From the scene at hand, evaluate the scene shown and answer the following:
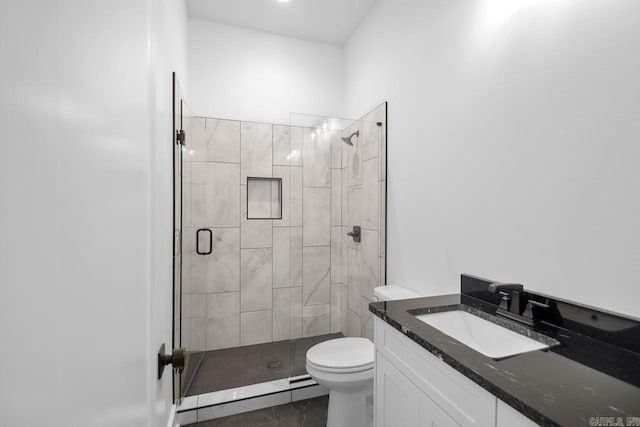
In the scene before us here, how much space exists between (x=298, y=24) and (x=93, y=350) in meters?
3.09

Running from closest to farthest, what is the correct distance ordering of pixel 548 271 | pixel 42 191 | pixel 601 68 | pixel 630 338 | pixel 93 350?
1. pixel 42 191
2. pixel 93 350
3. pixel 630 338
4. pixel 601 68
5. pixel 548 271

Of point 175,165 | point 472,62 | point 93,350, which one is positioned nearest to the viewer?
point 93,350

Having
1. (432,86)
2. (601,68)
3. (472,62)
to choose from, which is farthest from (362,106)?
(601,68)

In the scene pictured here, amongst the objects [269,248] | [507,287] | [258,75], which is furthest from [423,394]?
[258,75]

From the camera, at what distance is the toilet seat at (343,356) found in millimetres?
1674

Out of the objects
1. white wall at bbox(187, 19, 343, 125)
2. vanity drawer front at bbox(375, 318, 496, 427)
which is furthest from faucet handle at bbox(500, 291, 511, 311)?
white wall at bbox(187, 19, 343, 125)

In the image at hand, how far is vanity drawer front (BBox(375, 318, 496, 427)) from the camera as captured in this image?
79 cm

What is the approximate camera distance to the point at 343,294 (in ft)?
8.64

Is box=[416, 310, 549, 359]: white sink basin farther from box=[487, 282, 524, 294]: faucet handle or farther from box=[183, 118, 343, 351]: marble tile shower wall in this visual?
box=[183, 118, 343, 351]: marble tile shower wall

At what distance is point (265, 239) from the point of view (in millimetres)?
2814

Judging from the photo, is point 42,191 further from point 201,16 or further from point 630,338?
point 201,16

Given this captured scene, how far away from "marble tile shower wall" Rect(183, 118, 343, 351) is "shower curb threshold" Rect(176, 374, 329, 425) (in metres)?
0.40

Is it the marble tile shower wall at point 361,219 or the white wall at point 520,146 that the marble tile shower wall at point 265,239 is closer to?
the marble tile shower wall at point 361,219

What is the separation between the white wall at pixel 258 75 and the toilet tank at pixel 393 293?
1.94m
